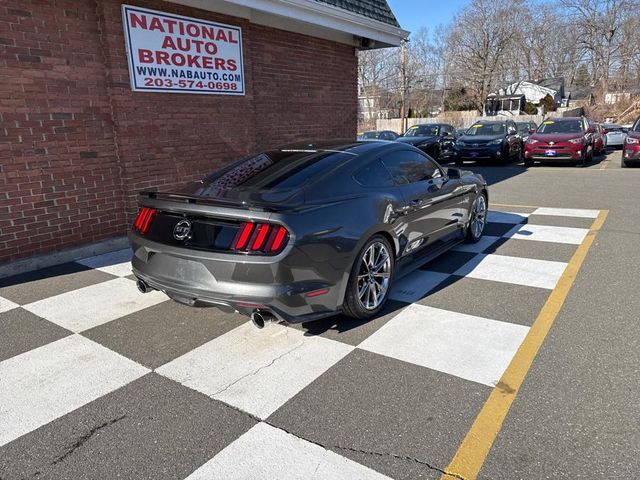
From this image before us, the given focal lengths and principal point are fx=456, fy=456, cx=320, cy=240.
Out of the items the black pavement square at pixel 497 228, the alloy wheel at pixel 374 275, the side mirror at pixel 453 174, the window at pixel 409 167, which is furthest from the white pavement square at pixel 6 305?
the black pavement square at pixel 497 228

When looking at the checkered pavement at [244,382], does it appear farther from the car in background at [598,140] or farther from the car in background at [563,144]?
the car in background at [598,140]

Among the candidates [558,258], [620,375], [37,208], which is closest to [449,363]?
[620,375]

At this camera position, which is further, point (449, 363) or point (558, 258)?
point (558, 258)

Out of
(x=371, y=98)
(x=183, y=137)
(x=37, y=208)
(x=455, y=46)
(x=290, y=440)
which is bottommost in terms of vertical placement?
(x=290, y=440)

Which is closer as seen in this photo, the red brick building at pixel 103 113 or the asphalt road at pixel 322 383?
the asphalt road at pixel 322 383

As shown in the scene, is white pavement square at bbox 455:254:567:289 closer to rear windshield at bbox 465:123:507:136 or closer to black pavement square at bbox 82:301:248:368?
black pavement square at bbox 82:301:248:368

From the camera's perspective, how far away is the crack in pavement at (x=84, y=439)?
2352 millimetres

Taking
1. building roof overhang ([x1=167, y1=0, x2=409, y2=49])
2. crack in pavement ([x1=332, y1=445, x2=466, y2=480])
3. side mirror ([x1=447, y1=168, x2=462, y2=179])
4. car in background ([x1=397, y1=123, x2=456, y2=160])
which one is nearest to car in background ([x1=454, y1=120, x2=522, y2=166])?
car in background ([x1=397, y1=123, x2=456, y2=160])

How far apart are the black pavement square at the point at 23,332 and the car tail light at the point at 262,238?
5.99 feet

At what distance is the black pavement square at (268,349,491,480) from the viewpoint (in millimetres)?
2325

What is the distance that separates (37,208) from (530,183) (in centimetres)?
1071

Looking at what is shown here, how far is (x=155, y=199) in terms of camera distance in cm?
367

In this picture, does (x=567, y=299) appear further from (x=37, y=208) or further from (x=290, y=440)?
(x=37, y=208)

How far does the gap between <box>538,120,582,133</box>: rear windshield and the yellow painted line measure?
1348 centimetres
